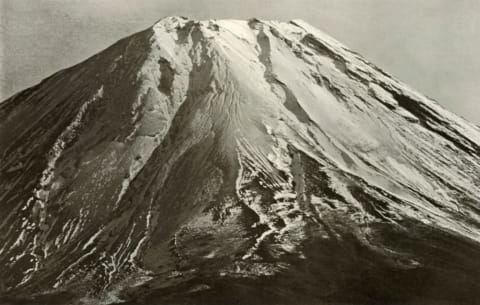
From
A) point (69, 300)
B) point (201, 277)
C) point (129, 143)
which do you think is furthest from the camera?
point (129, 143)

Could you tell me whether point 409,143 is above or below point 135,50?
below

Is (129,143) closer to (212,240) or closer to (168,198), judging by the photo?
(168,198)

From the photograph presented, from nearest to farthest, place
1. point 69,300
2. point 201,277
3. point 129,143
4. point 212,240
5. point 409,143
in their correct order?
point 69,300 → point 201,277 → point 212,240 → point 129,143 → point 409,143

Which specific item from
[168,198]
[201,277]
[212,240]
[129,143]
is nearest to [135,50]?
[129,143]

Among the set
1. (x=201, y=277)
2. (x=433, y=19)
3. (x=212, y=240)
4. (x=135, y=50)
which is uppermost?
(x=135, y=50)

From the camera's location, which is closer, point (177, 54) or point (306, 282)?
point (306, 282)

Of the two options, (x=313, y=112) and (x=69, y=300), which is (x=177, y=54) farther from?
(x=69, y=300)
